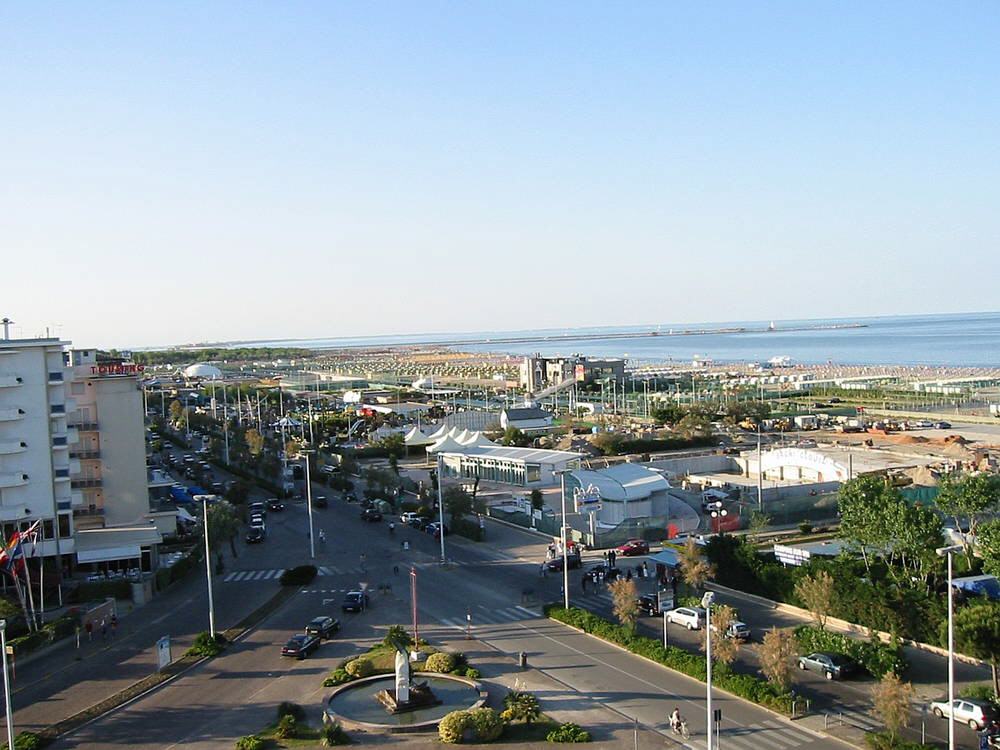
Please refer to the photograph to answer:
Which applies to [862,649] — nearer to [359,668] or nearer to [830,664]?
[830,664]

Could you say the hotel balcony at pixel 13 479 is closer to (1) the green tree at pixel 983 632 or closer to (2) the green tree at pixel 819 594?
(2) the green tree at pixel 819 594

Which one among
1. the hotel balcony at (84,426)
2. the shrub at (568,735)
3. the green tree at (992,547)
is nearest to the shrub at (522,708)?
the shrub at (568,735)

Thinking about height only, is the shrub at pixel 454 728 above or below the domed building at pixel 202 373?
below

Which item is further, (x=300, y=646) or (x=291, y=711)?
(x=300, y=646)

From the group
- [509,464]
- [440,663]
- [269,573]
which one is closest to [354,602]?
[440,663]

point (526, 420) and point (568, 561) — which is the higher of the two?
point (526, 420)

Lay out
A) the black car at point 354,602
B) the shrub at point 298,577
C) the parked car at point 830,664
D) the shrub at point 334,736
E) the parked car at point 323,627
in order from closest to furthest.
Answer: the shrub at point 334,736 < the parked car at point 830,664 < the parked car at point 323,627 < the black car at point 354,602 < the shrub at point 298,577
